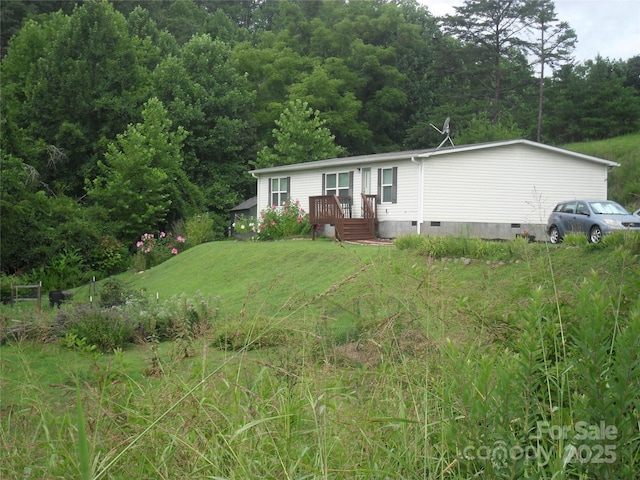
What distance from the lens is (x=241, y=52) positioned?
46.6m

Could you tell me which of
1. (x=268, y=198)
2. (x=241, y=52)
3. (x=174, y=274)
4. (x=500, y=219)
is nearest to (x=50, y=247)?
(x=174, y=274)

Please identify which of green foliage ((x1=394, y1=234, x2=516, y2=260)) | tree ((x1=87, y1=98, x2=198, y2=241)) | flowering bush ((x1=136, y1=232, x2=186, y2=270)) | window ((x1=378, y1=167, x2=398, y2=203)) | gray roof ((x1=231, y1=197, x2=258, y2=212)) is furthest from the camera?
gray roof ((x1=231, y1=197, x2=258, y2=212))

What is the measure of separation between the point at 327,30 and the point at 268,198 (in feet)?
65.3

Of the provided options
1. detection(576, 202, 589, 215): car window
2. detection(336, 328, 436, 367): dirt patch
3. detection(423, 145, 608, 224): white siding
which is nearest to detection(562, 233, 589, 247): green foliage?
detection(576, 202, 589, 215): car window

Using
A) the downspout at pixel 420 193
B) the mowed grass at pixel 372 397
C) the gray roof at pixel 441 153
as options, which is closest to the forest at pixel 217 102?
the gray roof at pixel 441 153

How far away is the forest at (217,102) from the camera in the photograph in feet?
99.3

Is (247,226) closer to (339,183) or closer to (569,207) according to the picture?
(339,183)

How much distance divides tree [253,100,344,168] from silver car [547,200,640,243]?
804 inches

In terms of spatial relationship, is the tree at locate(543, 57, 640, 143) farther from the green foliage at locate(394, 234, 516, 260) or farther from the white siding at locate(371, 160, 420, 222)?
the green foliage at locate(394, 234, 516, 260)

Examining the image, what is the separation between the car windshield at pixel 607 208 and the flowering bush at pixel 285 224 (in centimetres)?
1159

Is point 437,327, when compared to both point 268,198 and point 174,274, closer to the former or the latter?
point 174,274

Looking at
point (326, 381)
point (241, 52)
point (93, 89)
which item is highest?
point (241, 52)

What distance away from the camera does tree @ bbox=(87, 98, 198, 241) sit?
104 ft

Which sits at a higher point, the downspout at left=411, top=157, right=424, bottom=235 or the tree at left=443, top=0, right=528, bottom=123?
the tree at left=443, top=0, right=528, bottom=123
